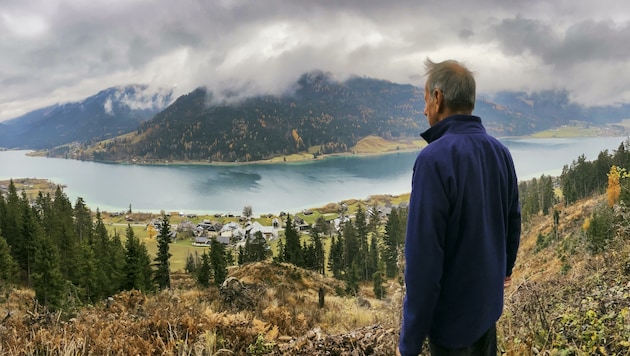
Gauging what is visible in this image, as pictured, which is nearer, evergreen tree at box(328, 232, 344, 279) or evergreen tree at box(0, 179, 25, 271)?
evergreen tree at box(0, 179, 25, 271)

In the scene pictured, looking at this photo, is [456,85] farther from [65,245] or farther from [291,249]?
[65,245]

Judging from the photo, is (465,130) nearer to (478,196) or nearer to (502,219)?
(478,196)

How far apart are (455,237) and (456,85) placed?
27.2 inches

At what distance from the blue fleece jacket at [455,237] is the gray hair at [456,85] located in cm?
7

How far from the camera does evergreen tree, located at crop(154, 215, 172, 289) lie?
85.6 ft

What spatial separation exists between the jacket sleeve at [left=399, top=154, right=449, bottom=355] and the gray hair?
14.2 inches

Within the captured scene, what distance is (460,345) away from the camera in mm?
1707

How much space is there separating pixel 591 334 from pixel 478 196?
88.0 inches

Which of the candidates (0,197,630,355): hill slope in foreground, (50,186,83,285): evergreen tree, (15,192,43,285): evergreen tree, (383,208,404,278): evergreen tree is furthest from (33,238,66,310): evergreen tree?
(383,208,404,278): evergreen tree

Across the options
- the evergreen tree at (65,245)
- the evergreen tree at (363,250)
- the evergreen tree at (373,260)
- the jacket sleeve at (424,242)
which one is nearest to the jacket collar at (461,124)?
the jacket sleeve at (424,242)

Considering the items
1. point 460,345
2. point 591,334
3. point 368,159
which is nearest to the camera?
point 460,345

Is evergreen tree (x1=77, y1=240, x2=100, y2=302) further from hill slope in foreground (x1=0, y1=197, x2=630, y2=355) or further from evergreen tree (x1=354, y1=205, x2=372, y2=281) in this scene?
evergreen tree (x1=354, y1=205, x2=372, y2=281)

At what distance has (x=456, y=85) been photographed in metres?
1.71

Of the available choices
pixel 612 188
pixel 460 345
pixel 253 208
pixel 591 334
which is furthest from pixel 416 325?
pixel 253 208
